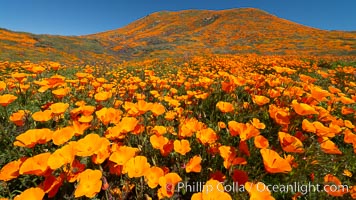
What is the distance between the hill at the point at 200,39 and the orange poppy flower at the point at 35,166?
74.9ft

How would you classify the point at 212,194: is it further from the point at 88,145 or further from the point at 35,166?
the point at 35,166

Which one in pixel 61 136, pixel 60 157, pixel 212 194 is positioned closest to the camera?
pixel 212 194

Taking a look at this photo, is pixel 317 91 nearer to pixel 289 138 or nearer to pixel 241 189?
pixel 289 138

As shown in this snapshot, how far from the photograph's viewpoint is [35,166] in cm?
173

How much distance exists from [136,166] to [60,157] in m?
0.58

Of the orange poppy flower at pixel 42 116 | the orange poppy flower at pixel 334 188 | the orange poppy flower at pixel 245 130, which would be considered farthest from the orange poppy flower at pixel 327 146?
the orange poppy flower at pixel 42 116

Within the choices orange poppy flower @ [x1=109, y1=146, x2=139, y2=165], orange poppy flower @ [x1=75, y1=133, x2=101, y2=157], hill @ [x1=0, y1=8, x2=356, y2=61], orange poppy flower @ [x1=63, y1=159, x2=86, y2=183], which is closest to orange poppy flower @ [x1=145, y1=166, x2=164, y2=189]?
orange poppy flower @ [x1=109, y1=146, x2=139, y2=165]

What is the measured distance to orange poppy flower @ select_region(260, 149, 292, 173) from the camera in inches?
65.7

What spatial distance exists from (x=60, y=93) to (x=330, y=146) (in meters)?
3.16

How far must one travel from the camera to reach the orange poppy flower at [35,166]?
5.60 feet

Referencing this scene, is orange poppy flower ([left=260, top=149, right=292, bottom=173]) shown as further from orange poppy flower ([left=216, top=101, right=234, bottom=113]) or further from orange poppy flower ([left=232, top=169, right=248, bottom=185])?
orange poppy flower ([left=216, top=101, right=234, bottom=113])

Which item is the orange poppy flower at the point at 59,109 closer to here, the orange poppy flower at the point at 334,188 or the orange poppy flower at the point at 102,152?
the orange poppy flower at the point at 102,152

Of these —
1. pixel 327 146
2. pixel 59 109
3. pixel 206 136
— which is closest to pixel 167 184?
pixel 206 136

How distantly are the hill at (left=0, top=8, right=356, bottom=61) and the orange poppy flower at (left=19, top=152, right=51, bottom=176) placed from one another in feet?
74.9
